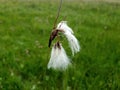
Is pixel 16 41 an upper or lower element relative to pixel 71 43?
lower

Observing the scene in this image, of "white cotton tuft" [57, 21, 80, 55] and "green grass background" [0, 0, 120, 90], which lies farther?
"green grass background" [0, 0, 120, 90]

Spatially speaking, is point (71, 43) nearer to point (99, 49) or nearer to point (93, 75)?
point (93, 75)

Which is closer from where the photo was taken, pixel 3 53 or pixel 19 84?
pixel 19 84

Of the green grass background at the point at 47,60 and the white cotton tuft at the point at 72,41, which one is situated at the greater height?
the white cotton tuft at the point at 72,41

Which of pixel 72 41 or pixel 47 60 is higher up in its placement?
pixel 72 41

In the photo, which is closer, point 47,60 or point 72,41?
point 72,41

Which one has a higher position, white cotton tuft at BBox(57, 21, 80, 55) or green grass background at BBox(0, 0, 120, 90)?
white cotton tuft at BBox(57, 21, 80, 55)

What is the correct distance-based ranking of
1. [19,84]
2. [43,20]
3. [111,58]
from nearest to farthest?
1. [19,84]
2. [111,58]
3. [43,20]

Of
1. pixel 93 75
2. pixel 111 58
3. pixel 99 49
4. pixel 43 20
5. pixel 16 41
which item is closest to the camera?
pixel 93 75

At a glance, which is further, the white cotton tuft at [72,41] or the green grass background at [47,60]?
the green grass background at [47,60]

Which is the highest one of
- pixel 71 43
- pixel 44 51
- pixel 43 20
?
pixel 71 43

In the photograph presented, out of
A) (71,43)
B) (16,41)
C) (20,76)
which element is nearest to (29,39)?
(16,41)
